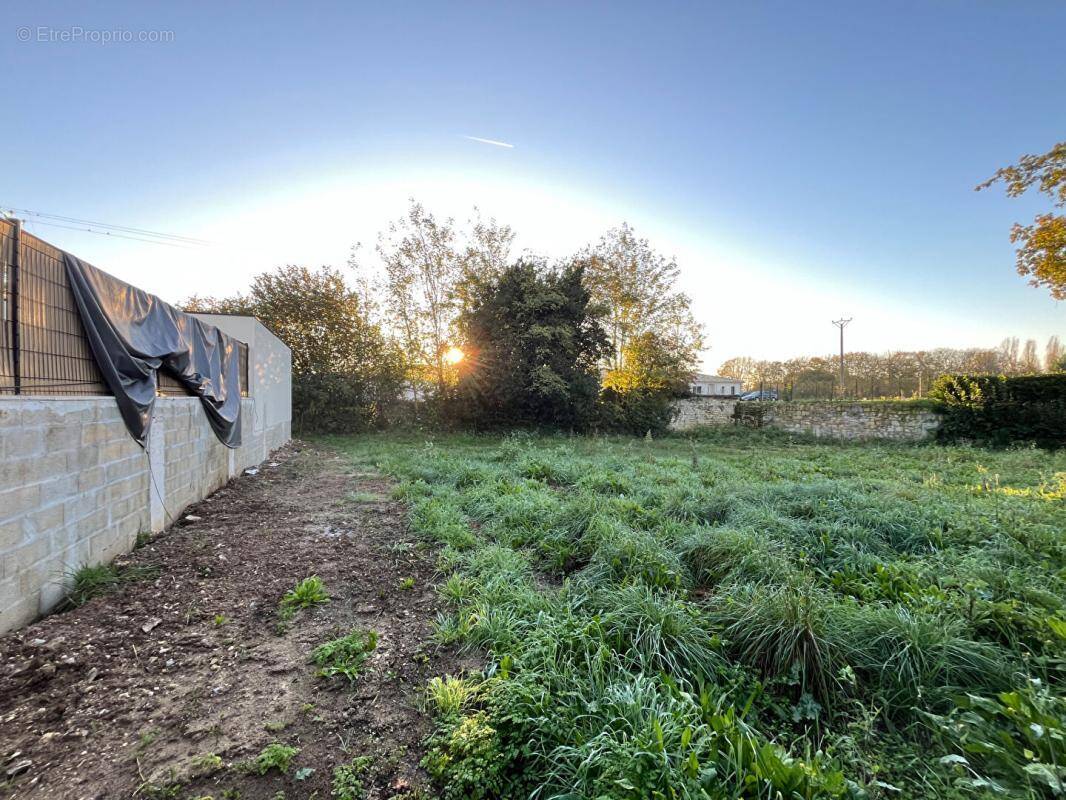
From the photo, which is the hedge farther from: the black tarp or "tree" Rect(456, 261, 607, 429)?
the black tarp

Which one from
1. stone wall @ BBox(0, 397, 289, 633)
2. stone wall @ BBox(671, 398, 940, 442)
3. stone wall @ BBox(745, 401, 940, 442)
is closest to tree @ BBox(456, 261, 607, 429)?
stone wall @ BBox(671, 398, 940, 442)

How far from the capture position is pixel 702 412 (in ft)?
48.5

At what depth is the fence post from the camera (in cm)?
212

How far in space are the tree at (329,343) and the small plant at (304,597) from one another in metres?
11.3

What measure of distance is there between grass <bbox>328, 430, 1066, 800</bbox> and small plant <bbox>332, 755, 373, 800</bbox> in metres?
0.21

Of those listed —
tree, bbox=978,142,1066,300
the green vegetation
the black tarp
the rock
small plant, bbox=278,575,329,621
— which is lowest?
small plant, bbox=278,575,329,621

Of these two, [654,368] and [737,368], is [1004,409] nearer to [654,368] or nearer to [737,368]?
[654,368]

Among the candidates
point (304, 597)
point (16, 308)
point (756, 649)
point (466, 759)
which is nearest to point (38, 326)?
point (16, 308)

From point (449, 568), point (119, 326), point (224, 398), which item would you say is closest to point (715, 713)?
point (449, 568)

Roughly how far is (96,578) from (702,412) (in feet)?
49.7

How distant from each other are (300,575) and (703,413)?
14.3 meters

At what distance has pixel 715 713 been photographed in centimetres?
148

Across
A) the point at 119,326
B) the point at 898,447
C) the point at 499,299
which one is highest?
the point at 499,299

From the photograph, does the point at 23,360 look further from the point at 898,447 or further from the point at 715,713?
the point at 898,447
